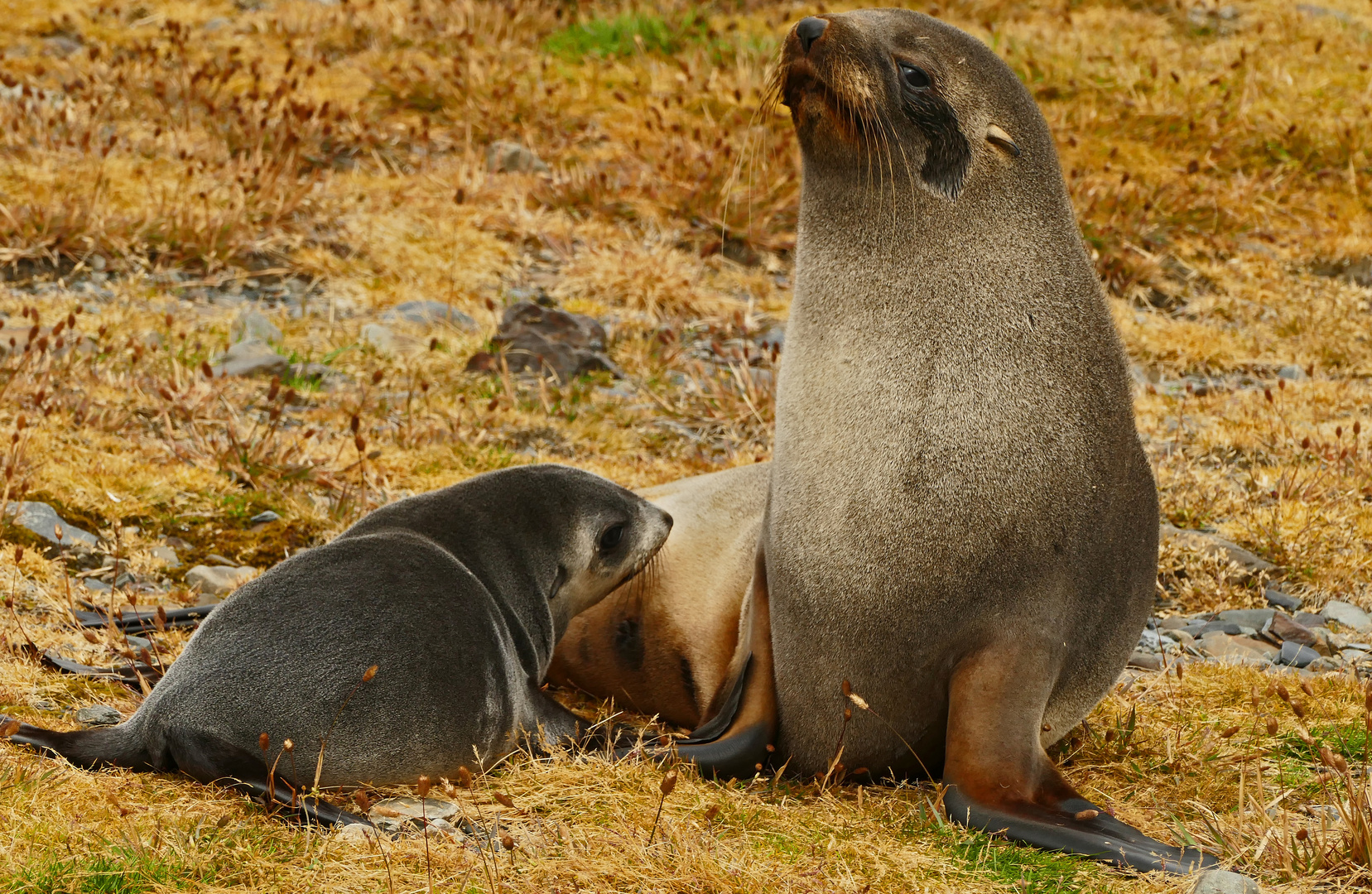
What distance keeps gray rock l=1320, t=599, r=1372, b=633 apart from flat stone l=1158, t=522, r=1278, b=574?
0.36 metres

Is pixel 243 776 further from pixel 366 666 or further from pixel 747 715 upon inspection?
pixel 747 715

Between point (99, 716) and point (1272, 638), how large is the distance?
404 cm

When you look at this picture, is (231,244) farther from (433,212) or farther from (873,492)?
(873,492)

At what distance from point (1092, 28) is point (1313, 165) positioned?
9.54ft

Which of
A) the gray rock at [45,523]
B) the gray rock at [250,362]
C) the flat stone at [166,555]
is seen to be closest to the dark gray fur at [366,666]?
the flat stone at [166,555]

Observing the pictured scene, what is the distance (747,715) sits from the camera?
382cm

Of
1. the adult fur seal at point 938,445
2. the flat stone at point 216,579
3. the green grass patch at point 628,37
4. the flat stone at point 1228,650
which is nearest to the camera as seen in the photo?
the adult fur seal at point 938,445

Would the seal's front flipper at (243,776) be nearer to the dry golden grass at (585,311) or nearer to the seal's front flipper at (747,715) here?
the dry golden grass at (585,311)

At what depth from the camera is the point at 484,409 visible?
7359 mm

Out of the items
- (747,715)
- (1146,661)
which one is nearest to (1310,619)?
(1146,661)

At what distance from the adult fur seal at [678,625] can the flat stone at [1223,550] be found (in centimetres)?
204

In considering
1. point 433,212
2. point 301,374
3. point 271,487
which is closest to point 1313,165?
point 433,212

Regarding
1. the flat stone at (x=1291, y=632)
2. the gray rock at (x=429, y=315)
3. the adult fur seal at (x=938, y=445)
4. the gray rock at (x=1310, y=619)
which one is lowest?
the gray rock at (x=429, y=315)

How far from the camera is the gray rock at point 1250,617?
5.30 meters
